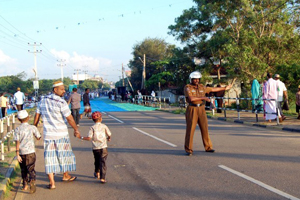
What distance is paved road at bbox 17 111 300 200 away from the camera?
19.1 feet

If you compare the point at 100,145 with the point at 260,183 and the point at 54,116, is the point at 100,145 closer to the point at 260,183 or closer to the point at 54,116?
the point at 54,116

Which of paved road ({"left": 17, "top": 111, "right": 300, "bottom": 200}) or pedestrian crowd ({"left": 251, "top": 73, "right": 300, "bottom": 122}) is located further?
pedestrian crowd ({"left": 251, "top": 73, "right": 300, "bottom": 122})

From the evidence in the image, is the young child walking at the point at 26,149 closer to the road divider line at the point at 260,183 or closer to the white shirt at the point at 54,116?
the white shirt at the point at 54,116

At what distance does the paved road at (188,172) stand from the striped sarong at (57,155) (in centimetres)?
39

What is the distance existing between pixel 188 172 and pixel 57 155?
8.25 ft

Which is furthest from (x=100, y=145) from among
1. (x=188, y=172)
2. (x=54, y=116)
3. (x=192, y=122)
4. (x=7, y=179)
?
(x=192, y=122)

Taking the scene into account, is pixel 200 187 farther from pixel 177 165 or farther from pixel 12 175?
pixel 12 175

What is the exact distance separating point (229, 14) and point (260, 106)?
12493 mm

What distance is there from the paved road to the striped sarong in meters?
0.39

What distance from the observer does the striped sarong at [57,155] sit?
20.9 ft

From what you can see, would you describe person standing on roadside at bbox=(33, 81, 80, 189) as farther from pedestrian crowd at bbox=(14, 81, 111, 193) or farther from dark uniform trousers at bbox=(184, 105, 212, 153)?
dark uniform trousers at bbox=(184, 105, 212, 153)

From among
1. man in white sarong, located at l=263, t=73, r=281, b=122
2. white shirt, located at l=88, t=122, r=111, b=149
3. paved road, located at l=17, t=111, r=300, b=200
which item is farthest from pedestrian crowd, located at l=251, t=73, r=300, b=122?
white shirt, located at l=88, t=122, r=111, b=149

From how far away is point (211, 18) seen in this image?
29.8 m

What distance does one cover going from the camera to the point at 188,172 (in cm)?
711
